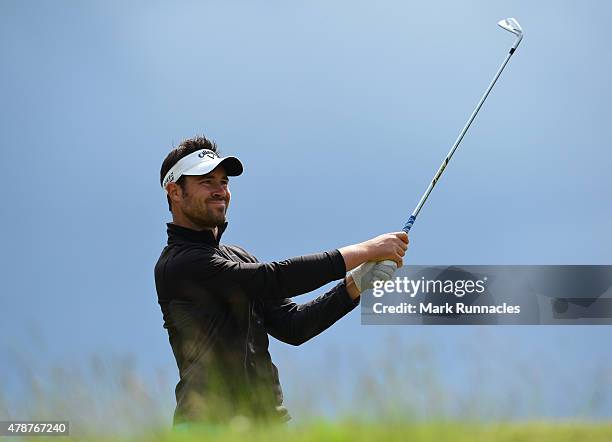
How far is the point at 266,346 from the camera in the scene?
572 centimetres

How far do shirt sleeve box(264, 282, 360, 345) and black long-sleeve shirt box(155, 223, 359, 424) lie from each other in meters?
0.01

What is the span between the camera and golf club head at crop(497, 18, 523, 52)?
Answer: 8.12 metres

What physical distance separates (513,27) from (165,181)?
4.22m

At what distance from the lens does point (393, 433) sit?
3.58 metres

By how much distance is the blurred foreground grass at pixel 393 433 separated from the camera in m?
3.58

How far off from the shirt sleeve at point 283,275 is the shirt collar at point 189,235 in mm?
488

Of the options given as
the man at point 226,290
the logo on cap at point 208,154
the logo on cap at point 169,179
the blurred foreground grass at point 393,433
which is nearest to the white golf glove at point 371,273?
the man at point 226,290

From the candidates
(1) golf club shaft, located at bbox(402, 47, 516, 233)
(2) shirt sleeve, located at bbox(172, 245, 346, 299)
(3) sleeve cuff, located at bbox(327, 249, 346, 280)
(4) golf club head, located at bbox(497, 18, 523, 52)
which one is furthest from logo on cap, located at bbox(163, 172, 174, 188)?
(4) golf club head, located at bbox(497, 18, 523, 52)

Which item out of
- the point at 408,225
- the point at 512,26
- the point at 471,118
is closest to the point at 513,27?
the point at 512,26

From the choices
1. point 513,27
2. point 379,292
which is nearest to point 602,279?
point 379,292

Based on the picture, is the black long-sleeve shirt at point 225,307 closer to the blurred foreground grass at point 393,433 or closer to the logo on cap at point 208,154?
the logo on cap at point 208,154

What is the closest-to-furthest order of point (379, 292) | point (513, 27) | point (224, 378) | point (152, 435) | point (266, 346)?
point (152, 435)
point (224, 378)
point (266, 346)
point (513, 27)
point (379, 292)

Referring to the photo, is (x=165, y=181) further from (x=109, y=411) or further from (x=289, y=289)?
(x=109, y=411)

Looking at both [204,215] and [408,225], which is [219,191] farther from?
[408,225]
